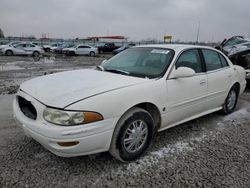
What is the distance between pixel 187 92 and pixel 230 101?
1774 millimetres

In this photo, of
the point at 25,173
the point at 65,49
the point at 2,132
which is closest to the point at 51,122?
the point at 25,173

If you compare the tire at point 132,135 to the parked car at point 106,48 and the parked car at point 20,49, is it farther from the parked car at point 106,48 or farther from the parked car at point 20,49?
the parked car at point 106,48

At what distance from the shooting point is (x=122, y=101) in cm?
265

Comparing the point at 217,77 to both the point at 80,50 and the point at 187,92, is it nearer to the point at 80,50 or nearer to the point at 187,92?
the point at 187,92

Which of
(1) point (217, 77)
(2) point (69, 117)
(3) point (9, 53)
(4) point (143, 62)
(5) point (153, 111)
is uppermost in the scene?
(4) point (143, 62)

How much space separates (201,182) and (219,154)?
2.54 ft

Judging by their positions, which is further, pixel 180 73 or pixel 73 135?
pixel 180 73

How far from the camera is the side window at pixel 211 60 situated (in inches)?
161

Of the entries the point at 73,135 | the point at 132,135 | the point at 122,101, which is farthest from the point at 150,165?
the point at 73,135

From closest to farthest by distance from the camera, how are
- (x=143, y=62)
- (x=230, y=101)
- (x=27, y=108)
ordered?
1. (x=27, y=108)
2. (x=143, y=62)
3. (x=230, y=101)

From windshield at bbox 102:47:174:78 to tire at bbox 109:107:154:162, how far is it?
2.09 feet

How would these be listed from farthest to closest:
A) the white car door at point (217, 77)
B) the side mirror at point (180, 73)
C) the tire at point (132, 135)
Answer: the white car door at point (217, 77), the side mirror at point (180, 73), the tire at point (132, 135)

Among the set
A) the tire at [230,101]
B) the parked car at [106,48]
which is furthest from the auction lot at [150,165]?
the parked car at [106,48]

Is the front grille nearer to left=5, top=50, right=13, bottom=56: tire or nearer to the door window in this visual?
the door window
